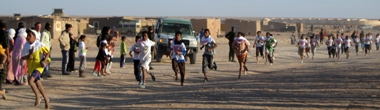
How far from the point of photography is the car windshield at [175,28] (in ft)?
86.4

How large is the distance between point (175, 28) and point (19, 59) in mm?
12099

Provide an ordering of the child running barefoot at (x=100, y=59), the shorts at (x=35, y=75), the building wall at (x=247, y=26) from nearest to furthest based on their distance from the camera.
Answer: the shorts at (x=35, y=75) → the child running barefoot at (x=100, y=59) → the building wall at (x=247, y=26)

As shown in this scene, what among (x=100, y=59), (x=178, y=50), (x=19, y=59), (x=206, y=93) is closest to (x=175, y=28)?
(x=100, y=59)

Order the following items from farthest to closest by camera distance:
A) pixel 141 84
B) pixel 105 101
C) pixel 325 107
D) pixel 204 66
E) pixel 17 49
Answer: pixel 204 66 < pixel 141 84 < pixel 17 49 < pixel 105 101 < pixel 325 107

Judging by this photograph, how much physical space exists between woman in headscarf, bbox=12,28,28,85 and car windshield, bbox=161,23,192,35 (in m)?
11.1

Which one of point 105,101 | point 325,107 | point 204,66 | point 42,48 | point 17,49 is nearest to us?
point 325,107

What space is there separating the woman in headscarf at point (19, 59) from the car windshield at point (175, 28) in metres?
11.1

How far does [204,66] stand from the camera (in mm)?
17812

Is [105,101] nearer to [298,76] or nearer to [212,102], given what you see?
[212,102]

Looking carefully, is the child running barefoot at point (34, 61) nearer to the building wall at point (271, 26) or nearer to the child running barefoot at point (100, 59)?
the child running barefoot at point (100, 59)

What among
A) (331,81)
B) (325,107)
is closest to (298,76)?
(331,81)

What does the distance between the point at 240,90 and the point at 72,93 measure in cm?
375

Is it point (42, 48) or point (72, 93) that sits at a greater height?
point (42, 48)

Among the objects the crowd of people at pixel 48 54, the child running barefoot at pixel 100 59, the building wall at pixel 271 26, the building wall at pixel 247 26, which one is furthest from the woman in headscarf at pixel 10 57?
the building wall at pixel 271 26
